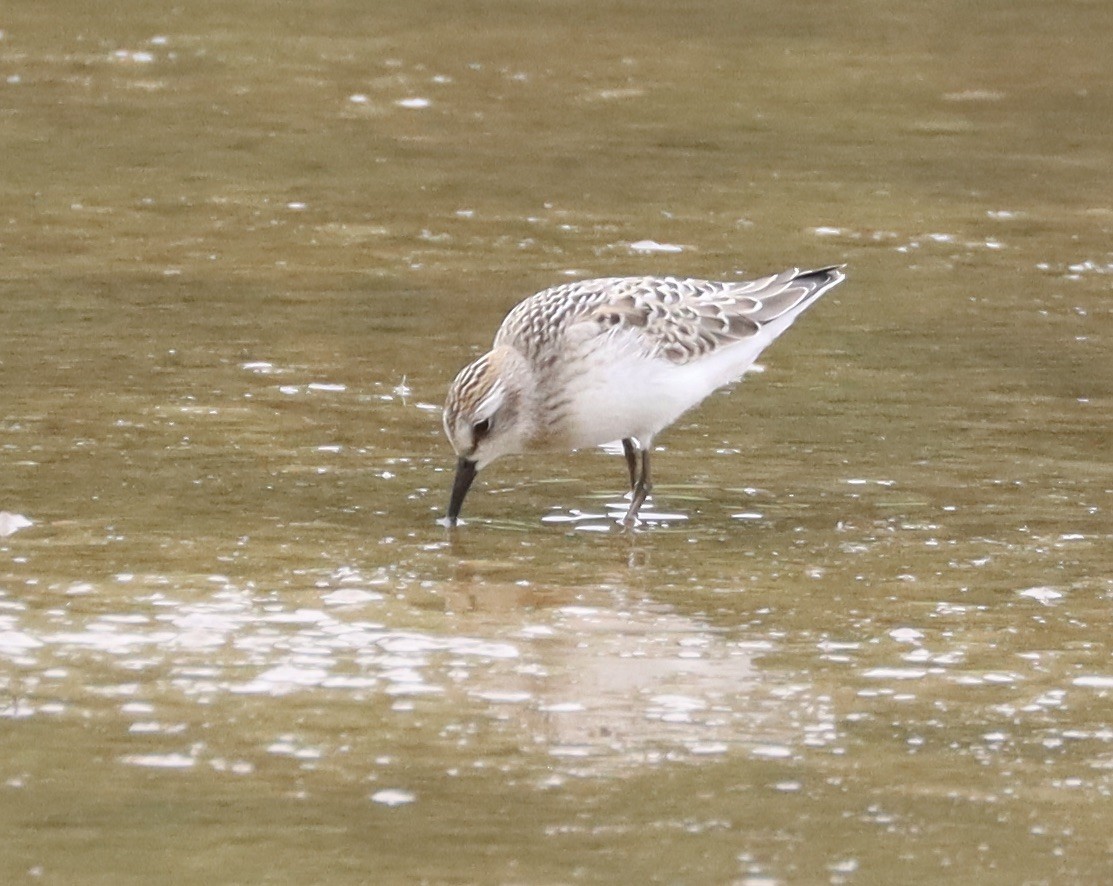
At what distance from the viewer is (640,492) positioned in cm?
814

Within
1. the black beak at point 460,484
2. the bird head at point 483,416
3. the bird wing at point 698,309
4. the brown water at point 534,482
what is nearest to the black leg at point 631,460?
the brown water at point 534,482

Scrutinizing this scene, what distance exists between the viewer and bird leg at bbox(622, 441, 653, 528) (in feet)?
26.4

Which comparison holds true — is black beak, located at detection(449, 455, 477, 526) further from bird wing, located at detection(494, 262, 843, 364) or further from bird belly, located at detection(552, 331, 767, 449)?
bird wing, located at detection(494, 262, 843, 364)

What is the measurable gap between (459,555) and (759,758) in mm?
2029

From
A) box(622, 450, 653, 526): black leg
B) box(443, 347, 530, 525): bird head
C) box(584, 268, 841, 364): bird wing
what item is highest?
box(584, 268, 841, 364): bird wing

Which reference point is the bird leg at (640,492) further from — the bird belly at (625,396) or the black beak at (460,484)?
the black beak at (460,484)

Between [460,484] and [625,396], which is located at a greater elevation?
[625,396]

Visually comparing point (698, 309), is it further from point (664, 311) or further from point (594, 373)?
point (594, 373)

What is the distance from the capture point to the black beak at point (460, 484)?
7.84 m

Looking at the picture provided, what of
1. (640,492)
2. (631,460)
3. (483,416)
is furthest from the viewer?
(631,460)

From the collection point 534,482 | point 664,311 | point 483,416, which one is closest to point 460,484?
point 483,416

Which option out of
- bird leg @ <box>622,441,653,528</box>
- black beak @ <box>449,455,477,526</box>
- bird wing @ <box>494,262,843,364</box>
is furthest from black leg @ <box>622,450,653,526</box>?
black beak @ <box>449,455,477,526</box>

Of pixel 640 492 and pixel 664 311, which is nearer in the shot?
pixel 640 492

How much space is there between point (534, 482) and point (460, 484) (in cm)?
80
